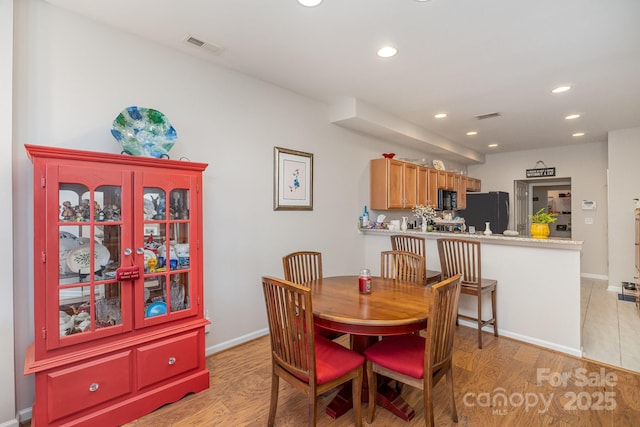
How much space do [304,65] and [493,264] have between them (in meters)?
2.93

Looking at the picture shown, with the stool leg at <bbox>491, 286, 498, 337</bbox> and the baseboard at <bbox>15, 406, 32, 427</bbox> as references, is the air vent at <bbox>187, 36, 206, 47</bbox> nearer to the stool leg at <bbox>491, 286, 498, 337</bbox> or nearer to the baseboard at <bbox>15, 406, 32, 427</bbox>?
the baseboard at <bbox>15, 406, 32, 427</bbox>

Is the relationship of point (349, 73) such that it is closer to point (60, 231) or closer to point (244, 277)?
point (244, 277)

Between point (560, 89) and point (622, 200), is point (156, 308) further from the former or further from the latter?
point (622, 200)

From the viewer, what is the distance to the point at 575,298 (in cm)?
301

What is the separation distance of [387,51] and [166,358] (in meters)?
2.95

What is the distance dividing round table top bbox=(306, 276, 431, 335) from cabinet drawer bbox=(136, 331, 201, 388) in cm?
101

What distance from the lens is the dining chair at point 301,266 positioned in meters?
2.83

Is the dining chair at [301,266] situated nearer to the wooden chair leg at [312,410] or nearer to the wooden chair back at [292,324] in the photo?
the wooden chair back at [292,324]

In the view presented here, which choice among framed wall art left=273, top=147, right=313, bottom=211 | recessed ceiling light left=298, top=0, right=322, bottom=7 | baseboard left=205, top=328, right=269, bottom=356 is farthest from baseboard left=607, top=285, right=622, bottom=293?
recessed ceiling light left=298, top=0, right=322, bottom=7

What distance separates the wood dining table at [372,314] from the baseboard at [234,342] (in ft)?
3.60

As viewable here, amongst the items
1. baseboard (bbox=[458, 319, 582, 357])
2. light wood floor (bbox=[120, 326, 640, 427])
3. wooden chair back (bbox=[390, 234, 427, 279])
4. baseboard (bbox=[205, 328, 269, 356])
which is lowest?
light wood floor (bbox=[120, 326, 640, 427])

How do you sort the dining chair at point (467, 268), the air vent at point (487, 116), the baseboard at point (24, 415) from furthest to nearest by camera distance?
the air vent at point (487, 116)
the dining chair at point (467, 268)
the baseboard at point (24, 415)

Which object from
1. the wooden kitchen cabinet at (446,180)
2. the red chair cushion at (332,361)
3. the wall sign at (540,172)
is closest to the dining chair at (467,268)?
the red chair cushion at (332,361)

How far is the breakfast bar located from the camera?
3.03 m
